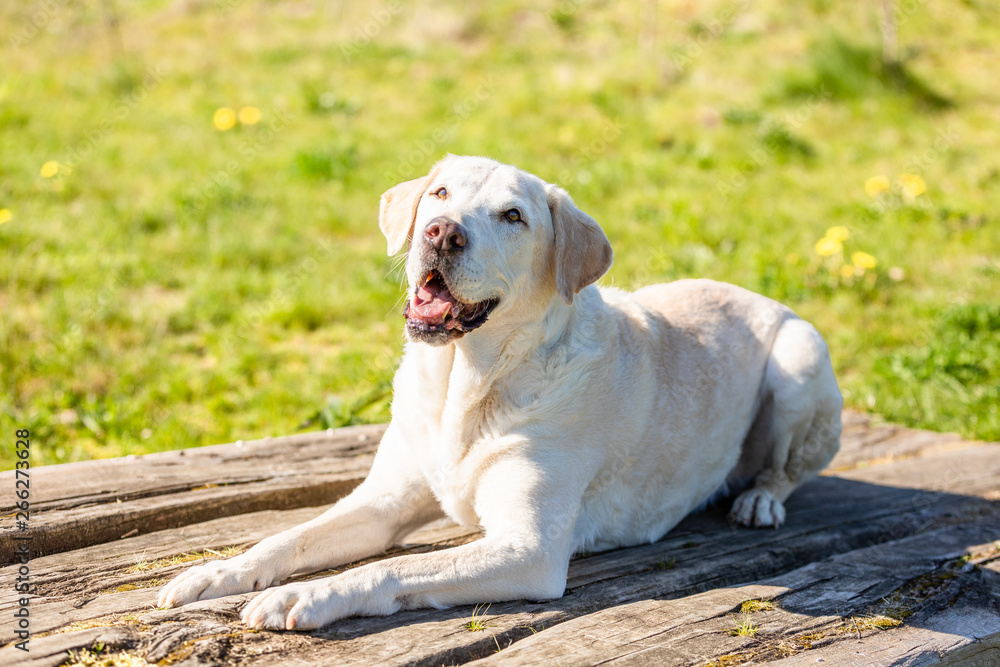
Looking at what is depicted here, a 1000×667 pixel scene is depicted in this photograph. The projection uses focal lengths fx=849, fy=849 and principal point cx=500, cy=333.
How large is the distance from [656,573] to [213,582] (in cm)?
160

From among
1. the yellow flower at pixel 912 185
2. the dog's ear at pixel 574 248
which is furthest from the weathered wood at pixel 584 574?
the yellow flower at pixel 912 185

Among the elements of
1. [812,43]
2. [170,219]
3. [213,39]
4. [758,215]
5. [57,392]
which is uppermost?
[213,39]

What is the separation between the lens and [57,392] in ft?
16.0

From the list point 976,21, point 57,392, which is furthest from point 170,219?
point 976,21

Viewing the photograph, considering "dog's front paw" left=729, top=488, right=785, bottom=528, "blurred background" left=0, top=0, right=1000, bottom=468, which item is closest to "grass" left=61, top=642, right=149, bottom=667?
"blurred background" left=0, top=0, right=1000, bottom=468

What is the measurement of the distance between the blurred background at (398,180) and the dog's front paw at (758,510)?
6.34 feet

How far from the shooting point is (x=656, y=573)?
3225 mm

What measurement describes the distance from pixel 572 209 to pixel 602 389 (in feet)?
2.31

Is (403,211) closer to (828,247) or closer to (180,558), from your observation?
(180,558)

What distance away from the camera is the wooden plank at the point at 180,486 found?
10.6 ft

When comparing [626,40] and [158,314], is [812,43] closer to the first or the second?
[626,40]

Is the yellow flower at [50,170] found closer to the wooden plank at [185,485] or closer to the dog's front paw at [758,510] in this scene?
the wooden plank at [185,485]

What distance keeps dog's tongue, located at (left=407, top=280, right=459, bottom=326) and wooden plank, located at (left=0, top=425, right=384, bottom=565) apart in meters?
1.29

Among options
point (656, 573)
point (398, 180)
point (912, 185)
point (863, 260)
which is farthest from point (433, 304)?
point (912, 185)
